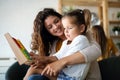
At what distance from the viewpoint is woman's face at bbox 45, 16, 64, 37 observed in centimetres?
163

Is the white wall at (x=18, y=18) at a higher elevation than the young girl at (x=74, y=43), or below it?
below

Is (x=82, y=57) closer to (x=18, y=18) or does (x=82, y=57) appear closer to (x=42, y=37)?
(x=42, y=37)

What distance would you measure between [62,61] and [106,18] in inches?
130

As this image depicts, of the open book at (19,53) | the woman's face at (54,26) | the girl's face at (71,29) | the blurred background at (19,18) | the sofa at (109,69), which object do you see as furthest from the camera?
the blurred background at (19,18)

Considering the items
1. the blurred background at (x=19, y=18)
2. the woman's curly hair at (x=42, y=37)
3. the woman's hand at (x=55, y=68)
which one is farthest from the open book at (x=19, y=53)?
the blurred background at (x=19, y=18)

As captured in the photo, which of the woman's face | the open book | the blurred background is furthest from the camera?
the blurred background

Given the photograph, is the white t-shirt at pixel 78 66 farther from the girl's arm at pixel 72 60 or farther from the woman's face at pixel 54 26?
the woman's face at pixel 54 26

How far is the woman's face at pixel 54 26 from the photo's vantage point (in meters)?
1.63

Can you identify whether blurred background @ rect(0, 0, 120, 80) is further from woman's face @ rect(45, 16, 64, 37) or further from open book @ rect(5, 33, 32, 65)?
open book @ rect(5, 33, 32, 65)

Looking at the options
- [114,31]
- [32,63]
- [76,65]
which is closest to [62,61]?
[76,65]

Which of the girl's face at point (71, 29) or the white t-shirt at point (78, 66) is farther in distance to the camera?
the girl's face at point (71, 29)

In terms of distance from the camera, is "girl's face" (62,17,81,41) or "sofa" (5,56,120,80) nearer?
"girl's face" (62,17,81,41)

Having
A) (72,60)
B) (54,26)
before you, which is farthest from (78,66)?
(54,26)

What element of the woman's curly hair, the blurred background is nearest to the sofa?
the woman's curly hair
